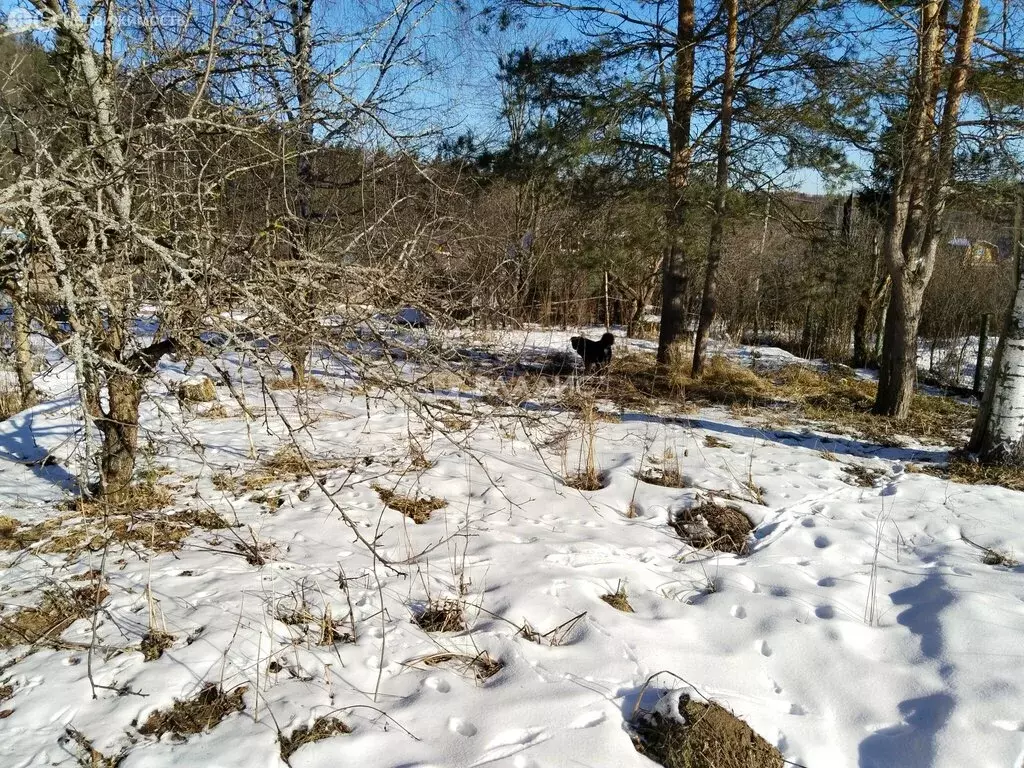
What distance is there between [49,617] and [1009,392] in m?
6.03

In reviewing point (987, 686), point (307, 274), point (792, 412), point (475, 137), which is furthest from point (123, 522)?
point (475, 137)

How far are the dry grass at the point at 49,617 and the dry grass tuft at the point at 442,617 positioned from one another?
4.09ft

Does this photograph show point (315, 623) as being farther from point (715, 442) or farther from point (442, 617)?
point (715, 442)

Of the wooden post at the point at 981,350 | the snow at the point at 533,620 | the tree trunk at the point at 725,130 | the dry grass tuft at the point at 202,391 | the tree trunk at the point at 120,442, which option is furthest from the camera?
the wooden post at the point at 981,350

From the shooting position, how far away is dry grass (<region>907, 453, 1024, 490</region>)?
454 cm

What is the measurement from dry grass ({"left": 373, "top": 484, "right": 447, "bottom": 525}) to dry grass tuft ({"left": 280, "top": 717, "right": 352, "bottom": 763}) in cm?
165

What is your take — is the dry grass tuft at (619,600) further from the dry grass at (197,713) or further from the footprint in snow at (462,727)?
the dry grass at (197,713)

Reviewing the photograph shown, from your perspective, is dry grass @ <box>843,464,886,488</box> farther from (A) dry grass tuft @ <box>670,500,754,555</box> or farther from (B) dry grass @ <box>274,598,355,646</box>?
(B) dry grass @ <box>274,598,355,646</box>

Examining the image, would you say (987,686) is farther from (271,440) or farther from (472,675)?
(271,440)

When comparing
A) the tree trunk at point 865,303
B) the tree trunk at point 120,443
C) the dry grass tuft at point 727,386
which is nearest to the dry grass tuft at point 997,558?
the dry grass tuft at point 727,386

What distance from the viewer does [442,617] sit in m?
2.68

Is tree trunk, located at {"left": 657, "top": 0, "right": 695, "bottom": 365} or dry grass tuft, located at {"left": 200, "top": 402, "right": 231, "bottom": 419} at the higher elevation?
tree trunk, located at {"left": 657, "top": 0, "right": 695, "bottom": 365}

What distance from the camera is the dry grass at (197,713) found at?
6.62 ft

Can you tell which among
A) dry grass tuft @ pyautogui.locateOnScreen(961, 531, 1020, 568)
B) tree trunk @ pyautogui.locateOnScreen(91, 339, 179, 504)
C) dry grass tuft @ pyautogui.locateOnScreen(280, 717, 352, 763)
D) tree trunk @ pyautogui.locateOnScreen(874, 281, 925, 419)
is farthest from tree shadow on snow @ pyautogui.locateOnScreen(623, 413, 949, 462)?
dry grass tuft @ pyautogui.locateOnScreen(280, 717, 352, 763)
